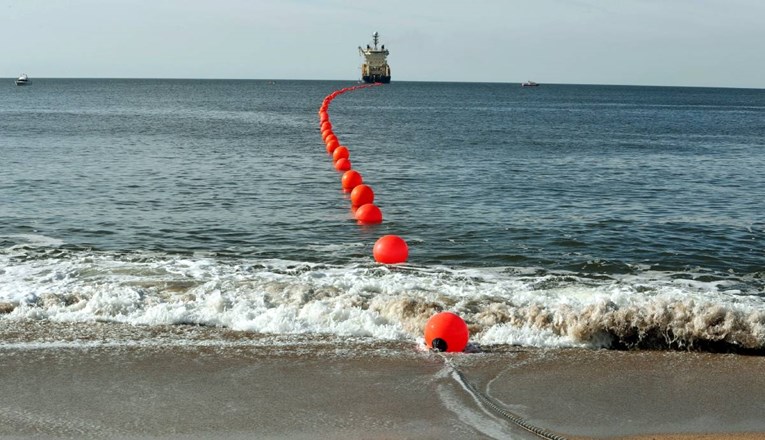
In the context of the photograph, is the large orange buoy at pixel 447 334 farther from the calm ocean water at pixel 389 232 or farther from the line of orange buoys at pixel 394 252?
the calm ocean water at pixel 389 232

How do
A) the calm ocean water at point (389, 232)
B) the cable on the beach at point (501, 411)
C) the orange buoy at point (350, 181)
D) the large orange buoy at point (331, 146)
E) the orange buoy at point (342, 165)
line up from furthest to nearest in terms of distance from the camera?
the large orange buoy at point (331, 146)
the orange buoy at point (342, 165)
the orange buoy at point (350, 181)
the calm ocean water at point (389, 232)
the cable on the beach at point (501, 411)

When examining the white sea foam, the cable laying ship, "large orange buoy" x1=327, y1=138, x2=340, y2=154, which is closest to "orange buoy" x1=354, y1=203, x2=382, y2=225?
the white sea foam

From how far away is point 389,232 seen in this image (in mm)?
17125

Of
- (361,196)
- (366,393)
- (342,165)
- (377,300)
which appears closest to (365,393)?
(366,393)

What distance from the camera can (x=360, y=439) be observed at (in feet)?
22.9

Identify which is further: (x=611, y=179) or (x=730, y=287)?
(x=611, y=179)

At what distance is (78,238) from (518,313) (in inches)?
370

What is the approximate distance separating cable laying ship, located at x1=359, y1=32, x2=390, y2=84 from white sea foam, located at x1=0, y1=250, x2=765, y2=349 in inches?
4773

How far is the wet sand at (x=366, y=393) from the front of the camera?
7.18 metres

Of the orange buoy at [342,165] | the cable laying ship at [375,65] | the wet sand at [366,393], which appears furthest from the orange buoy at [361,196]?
the cable laying ship at [375,65]

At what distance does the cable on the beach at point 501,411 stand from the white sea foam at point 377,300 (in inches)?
55.8

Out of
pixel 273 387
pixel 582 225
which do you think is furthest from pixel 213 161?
pixel 273 387

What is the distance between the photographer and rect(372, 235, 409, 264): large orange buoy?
1394 centimetres

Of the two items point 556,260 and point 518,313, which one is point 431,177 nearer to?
point 556,260
